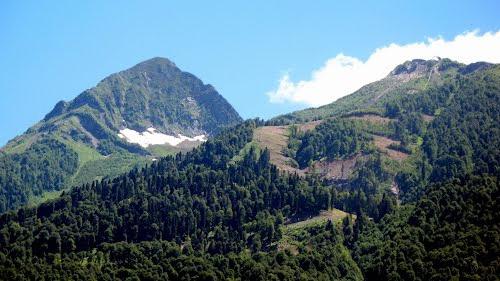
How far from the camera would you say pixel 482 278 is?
643 feet

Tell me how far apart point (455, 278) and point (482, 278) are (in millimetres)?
7190

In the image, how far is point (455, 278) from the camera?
198750 mm
